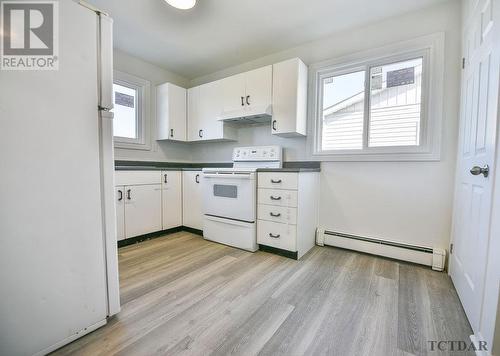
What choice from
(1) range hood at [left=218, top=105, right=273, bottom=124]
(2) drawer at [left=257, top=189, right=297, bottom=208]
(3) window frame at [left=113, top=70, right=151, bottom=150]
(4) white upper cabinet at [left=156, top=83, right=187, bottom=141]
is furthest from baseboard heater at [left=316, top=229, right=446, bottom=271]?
(3) window frame at [left=113, top=70, right=151, bottom=150]

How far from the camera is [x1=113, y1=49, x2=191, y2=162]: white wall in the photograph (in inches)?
112

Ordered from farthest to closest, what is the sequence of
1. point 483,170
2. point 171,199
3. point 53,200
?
point 171,199 → point 483,170 → point 53,200

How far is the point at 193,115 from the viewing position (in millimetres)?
3230

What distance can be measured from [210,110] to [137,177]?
51.6 inches

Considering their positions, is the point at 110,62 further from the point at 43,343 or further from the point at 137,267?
the point at 137,267

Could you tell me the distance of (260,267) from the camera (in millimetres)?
1939

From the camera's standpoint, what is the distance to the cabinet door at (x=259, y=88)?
98.1 inches

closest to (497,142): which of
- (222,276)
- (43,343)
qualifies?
(222,276)

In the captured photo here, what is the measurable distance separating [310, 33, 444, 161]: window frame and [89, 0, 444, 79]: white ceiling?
32cm

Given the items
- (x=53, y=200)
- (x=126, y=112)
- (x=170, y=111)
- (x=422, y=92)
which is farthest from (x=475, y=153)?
(x=126, y=112)

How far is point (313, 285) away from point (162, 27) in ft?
9.41

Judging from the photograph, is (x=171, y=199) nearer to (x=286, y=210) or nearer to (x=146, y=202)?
(x=146, y=202)

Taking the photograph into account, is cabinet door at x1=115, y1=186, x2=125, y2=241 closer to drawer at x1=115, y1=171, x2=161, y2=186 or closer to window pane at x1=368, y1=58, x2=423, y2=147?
drawer at x1=115, y1=171, x2=161, y2=186

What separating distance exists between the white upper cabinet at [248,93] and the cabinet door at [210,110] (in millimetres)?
114
